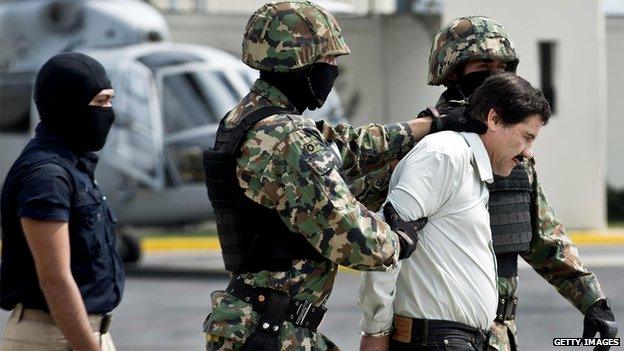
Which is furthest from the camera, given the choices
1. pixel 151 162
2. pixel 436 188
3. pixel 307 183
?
pixel 151 162

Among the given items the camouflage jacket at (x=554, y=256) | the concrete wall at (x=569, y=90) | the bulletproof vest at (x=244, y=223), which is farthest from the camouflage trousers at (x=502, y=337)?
the concrete wall at (x=569, y=90)

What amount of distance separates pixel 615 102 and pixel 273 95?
20.1 meters

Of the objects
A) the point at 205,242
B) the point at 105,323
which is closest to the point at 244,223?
the point at 105,323

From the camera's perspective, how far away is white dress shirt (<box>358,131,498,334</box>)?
3818 mm

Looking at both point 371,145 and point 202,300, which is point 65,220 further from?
point 202,300

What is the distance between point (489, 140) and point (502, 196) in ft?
0.76

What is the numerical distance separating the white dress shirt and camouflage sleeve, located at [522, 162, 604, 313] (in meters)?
0.55

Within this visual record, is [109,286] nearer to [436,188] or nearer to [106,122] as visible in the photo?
[106,122]

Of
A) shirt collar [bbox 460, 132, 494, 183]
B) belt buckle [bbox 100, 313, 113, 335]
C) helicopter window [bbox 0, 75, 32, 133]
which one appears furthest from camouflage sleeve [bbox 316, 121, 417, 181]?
helicopter window [bbox 0, 75, 32, 133]

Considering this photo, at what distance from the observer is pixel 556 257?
14.6ft

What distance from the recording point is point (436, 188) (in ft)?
12.6

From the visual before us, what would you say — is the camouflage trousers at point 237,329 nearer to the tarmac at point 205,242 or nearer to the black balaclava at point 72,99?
the black balaclava at point 72,99

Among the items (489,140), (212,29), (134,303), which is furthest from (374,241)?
(212,29)

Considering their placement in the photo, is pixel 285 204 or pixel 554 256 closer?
pixel 285 204
